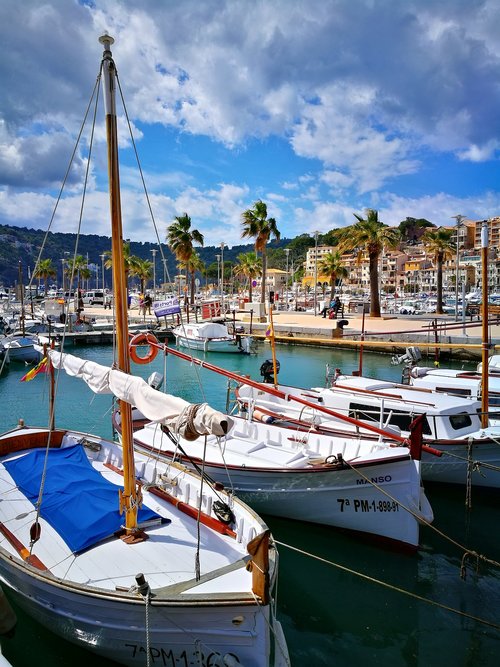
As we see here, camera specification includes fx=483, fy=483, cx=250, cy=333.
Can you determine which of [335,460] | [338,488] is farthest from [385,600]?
[335,460]

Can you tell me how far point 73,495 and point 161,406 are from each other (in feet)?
11.2

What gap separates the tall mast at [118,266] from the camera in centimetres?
768

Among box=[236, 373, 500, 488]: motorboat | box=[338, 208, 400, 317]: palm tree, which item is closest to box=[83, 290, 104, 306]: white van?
box=[338, 208, 400, 317]: palm tree

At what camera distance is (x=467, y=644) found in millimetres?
8086

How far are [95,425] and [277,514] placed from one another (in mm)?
12754

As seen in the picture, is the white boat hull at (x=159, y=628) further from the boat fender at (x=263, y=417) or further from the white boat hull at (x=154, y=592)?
the boat fender at (x=263, y=417)

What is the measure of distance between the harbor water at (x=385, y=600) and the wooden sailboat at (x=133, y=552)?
28.2 inches

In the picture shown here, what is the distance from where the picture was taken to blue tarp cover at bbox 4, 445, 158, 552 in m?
8.13

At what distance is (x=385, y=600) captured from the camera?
9.29 meters

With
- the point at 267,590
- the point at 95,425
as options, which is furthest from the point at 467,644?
the point at 95,425

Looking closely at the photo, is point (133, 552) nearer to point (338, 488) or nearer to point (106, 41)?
point (338, 488)

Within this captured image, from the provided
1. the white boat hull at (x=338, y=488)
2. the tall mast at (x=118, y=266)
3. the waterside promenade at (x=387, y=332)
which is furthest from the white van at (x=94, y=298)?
the tall mast at (x=118, y=266)

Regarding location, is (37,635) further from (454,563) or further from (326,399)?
(326,399)

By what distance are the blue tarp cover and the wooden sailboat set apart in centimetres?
2
